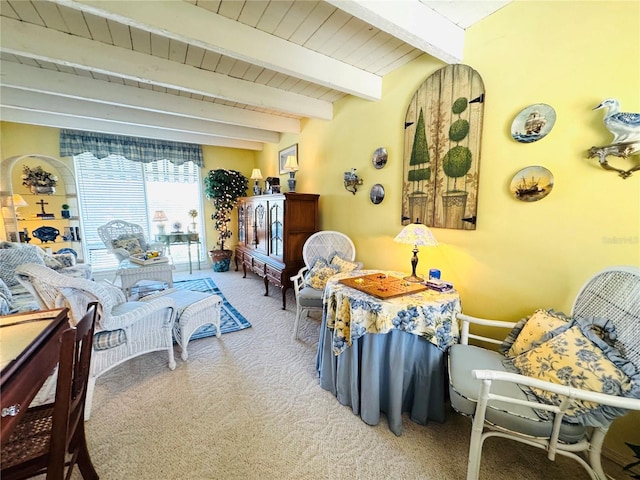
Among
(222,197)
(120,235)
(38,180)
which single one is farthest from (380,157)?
(38,180)

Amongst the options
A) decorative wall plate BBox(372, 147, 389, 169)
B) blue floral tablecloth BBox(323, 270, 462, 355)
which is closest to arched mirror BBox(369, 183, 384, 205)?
decorative wall plate BBox(372, 147, 389, 169)

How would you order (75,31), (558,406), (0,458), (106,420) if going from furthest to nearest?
(75,31), (106,420), (558,406), (0,458)

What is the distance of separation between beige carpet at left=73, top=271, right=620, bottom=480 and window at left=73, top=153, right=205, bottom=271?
3492 mm

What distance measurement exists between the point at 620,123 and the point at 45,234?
6041 mm

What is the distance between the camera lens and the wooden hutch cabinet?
3.17 meters

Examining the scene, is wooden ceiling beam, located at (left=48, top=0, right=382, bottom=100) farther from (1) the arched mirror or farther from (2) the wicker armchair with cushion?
(2) the wicker armchair with cushion

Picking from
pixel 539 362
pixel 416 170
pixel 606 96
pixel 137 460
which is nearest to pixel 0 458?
pixel 137 460

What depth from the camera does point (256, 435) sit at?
4.77ft

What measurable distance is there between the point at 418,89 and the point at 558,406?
89.1 inches

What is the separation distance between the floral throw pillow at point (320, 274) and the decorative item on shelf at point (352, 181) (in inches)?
36.6

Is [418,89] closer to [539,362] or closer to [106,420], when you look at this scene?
[539,362]

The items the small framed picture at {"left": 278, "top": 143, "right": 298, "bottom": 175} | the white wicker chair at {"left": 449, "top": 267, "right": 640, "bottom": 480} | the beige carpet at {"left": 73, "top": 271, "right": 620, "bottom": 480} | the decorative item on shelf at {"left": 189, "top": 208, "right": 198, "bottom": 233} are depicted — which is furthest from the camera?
the decorative item on shelf at {"left": 189, "top": 208, "right": 198, "bottom": 233}

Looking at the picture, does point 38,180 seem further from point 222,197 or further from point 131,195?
point 222,197

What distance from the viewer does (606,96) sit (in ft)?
4.24
